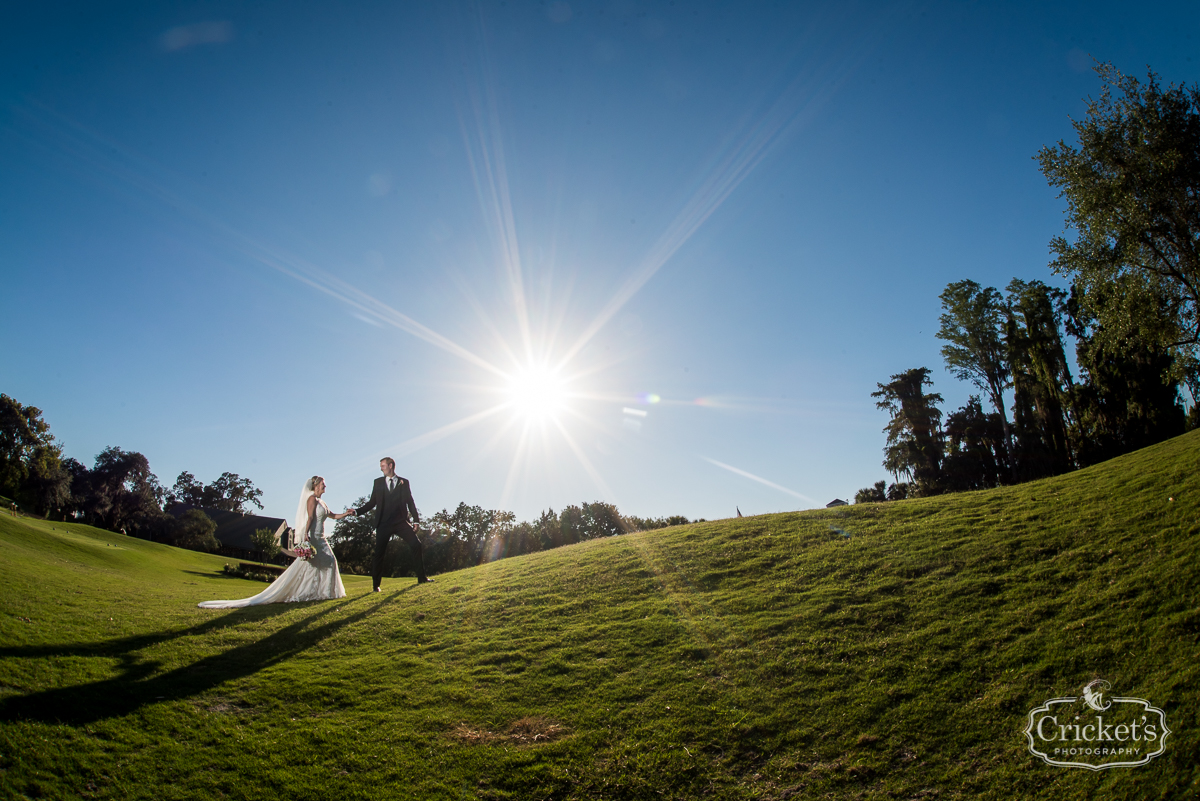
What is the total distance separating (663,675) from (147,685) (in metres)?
9.83

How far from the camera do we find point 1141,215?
27.6m

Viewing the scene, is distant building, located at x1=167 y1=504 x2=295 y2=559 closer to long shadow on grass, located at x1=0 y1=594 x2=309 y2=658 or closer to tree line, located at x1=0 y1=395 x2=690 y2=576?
tree line, located at x1=0 y1=395 x2=690 y2=576

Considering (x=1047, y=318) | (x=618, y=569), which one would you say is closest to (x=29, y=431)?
(x=618, y=569)

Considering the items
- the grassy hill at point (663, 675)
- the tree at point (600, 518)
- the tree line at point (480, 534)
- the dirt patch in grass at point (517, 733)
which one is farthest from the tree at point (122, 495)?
the dirt patch in grass at point (517, 733)

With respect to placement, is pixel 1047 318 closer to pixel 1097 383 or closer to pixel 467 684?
pixel 1097 383

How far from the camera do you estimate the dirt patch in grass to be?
865 cm

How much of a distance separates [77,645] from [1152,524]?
83.6 ft

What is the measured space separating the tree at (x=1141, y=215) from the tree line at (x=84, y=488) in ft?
311

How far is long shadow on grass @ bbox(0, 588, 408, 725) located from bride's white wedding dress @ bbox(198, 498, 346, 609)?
333cm

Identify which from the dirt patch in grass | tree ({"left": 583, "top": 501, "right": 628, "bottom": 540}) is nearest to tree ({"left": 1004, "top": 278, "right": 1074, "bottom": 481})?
tree ({"left": 583, "top": 501, "right": 628, "bottom": 540})

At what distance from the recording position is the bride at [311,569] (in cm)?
1658

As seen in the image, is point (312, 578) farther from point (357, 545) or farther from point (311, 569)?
point (357, 545)

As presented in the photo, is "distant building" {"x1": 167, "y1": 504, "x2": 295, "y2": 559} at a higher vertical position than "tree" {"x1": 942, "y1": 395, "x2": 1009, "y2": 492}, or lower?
lower

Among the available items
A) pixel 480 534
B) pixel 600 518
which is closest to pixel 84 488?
pixel 480 534
